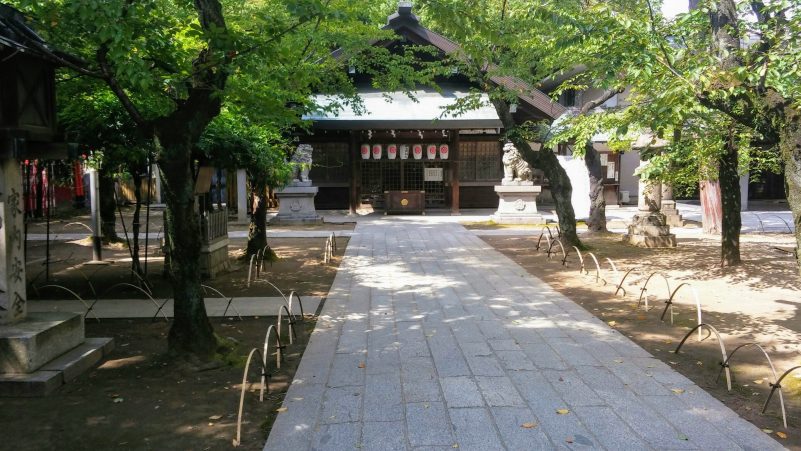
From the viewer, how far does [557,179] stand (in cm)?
1398

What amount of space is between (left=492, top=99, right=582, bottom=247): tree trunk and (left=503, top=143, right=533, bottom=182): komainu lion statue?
7.31m

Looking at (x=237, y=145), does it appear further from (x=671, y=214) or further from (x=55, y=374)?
(x=671, y=214)

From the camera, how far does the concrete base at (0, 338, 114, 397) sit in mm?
5008

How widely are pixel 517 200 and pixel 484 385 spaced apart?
16.9 metres

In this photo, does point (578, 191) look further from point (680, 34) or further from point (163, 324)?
point (163, 324)

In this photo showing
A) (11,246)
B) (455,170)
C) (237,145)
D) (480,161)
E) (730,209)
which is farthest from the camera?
(480,161)

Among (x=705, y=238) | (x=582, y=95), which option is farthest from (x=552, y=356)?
(x=582, y=95)

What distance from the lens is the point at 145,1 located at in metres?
5.20

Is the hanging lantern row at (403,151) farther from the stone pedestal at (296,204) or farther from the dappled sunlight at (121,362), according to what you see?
the dappled sunlight at (121,362)

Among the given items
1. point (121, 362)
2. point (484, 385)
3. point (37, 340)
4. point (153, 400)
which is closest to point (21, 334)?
point (37, 340)

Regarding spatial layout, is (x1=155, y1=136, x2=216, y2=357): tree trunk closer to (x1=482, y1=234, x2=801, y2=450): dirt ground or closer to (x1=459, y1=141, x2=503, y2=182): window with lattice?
(x1=482, y1=234, x2=801, y2=450): dirt ground

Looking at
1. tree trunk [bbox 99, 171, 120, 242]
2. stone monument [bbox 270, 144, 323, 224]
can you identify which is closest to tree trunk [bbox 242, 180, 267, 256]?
tree trunk [bbox 99, 171, 120, 242]

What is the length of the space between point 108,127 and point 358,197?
54.5 feet

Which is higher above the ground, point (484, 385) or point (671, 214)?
point (671, 214)
